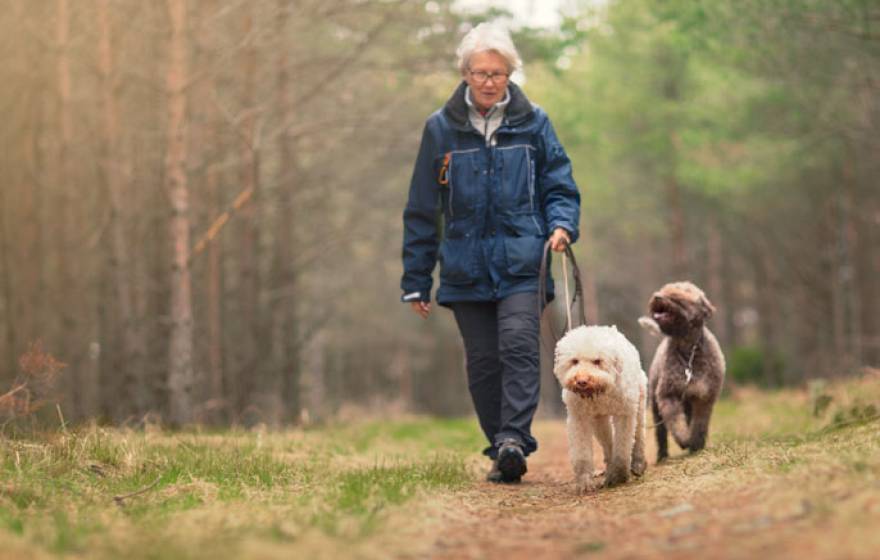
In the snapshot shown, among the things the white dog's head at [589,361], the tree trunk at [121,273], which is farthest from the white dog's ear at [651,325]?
the tree trunk at [121,273]

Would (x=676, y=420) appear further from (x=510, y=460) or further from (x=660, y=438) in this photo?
(x=510, y=460)

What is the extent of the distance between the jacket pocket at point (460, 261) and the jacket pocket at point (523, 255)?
22cm

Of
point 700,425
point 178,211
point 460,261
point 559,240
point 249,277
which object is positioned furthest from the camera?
point 249,277

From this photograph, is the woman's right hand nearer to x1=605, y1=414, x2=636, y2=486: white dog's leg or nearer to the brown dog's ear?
x1=605, y1=414, x2=636, y2=486: white dog's leg

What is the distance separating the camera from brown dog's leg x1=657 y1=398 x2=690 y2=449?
744 centimetres

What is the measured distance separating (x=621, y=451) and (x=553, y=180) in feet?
6.08

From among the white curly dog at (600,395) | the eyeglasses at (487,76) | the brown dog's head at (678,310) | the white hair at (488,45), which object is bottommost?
the white curly dog at (600,395)

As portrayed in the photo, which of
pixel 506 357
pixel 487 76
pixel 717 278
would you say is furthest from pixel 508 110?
pixel 717 278

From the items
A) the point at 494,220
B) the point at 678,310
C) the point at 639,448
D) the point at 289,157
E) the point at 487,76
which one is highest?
the point at 289,157

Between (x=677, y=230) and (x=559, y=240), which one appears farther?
(x=677, y=230)

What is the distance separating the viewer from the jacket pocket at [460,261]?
6762 mm

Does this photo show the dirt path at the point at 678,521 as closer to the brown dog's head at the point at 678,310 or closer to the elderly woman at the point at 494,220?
the elderly woman at the point at 494,220

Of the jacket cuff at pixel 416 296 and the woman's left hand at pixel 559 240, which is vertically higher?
the woman's left hand at pixel 559 240

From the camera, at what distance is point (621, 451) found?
241 inches
